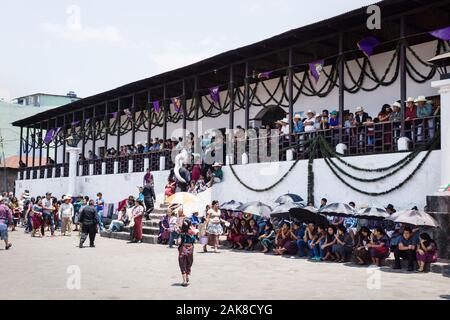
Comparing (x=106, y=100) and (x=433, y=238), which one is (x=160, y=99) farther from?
(x=433, y=238)

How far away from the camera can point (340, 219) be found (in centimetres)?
1456

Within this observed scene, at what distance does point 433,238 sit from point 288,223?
13.8 ft

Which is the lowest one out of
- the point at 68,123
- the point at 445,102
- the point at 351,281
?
the point at 351,281

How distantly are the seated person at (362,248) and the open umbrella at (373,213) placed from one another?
17.3 inches

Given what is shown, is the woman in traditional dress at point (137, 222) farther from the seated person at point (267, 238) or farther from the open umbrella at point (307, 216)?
the open umbrella at point (307, 216)

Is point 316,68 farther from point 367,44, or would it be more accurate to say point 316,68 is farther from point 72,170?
point 72,170

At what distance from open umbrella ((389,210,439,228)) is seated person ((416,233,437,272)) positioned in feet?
1.26

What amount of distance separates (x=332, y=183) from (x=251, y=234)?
299 centimetres

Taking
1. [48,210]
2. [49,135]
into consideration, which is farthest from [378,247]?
[49,135]

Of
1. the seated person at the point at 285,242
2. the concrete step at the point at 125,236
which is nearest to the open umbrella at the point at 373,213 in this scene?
the seated person at the point at 285,242

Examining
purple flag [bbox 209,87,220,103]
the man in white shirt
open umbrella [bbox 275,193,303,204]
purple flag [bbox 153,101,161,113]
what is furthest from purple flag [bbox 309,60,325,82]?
the man in white shirt

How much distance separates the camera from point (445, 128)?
13070 mm

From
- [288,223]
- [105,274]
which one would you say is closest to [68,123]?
[288,223]

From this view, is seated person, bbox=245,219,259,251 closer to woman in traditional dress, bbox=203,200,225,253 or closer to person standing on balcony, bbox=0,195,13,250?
woman in traditional dress, bbox=203,200,225,253
